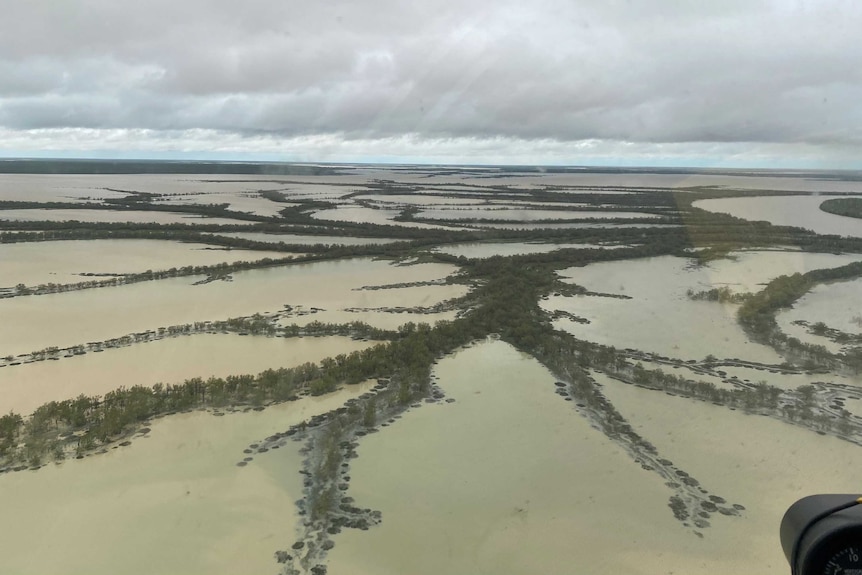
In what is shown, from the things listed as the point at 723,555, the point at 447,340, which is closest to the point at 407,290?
the point at 447,340

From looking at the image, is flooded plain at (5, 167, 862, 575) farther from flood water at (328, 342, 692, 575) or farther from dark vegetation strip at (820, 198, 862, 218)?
dark vegetation strip at (820, 198, 862, 218)

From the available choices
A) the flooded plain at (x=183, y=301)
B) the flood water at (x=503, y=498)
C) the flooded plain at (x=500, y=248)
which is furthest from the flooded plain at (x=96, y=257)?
the flood water at (x=503, y=498)

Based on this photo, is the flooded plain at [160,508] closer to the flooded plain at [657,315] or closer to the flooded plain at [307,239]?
the flooded plain at [657,315]

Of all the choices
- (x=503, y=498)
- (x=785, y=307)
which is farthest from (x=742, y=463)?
(x=785, y=307)

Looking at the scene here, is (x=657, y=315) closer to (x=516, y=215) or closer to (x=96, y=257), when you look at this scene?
(x=96, y=257)

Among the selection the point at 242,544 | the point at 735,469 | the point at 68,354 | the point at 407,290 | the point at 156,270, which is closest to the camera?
the point at 242,544

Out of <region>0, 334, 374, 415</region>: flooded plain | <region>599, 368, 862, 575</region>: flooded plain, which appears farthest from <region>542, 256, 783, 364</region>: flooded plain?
<region>0, 334, 374, 415</region>: flooded plain

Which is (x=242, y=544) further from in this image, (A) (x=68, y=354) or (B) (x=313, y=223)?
(B) (x=313, y=223)
